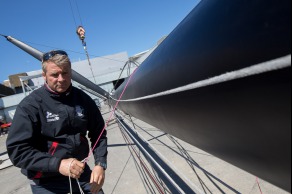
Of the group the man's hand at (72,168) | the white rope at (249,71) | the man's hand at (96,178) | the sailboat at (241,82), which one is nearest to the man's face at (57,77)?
the man's hand at (72,168)

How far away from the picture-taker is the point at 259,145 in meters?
0.74

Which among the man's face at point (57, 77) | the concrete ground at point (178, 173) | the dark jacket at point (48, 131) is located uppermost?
the man's face at point (57, 77)

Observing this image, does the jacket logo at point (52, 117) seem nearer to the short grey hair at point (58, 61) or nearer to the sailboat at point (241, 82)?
the short grey hair at point (58, 61)

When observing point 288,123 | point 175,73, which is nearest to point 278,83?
point 288,123

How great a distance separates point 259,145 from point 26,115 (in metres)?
1.44

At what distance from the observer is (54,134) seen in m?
1.85

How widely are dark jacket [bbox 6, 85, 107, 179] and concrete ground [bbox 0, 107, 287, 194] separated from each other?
898 mm

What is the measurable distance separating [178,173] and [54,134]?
3.83 ft

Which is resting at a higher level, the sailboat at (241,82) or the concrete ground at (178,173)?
the sailboat at (241,82)

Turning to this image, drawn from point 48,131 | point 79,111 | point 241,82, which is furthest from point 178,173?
point 241,82

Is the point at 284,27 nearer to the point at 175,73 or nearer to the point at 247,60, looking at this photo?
the point at 247,60

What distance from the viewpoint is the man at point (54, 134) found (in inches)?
67.3

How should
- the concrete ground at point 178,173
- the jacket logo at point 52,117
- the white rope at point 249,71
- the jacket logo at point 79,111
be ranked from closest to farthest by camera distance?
the white rope at point 249,71
the jacket logo at point 52,117
the jacket logo at point 79,111
the concrete ground at point 178,173

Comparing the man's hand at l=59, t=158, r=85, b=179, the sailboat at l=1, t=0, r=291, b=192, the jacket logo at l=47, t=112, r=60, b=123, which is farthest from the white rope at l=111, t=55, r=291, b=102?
the jacket logo at l=47, t=112, r=60, b=123
